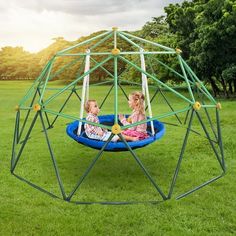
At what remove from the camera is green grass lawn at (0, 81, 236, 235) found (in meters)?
4.55

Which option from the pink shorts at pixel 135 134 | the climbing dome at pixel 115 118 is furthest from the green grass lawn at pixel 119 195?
the pink shorts at pixel 135 134

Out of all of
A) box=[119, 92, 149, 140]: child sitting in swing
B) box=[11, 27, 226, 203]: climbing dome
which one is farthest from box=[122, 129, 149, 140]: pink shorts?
box=[11, 27, 226, 203]: climbing dome

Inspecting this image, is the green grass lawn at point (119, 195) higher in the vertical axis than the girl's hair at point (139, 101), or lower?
lower

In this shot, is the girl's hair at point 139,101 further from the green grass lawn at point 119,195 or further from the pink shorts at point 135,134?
the green grass lawn at point 119,195

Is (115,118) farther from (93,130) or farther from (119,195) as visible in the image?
(93,130)

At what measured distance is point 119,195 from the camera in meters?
5.49

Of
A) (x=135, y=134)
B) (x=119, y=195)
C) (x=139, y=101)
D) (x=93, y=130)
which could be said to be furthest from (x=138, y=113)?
(x=119, y=195)

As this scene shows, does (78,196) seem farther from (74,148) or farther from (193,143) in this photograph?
(193,143)

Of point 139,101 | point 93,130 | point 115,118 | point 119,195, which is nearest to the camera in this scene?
point 115,118

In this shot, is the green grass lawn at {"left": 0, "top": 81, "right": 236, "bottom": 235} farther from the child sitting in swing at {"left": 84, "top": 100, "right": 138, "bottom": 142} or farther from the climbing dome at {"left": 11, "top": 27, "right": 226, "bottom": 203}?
the child sitting in swing at {"left": 84, "top": 100, "right": 138, "bottom": 142}

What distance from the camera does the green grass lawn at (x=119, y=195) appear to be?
14.9 ft

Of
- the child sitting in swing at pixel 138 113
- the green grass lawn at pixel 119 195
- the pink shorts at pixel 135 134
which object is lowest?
the green grass lawn at pixel 119 195

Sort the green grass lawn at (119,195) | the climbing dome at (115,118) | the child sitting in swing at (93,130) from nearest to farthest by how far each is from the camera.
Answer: the green grass lawn at (119,195), the climbing dome at (115,118), the child sitting in swing at (93,130)

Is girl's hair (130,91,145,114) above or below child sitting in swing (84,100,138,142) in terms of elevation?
above
